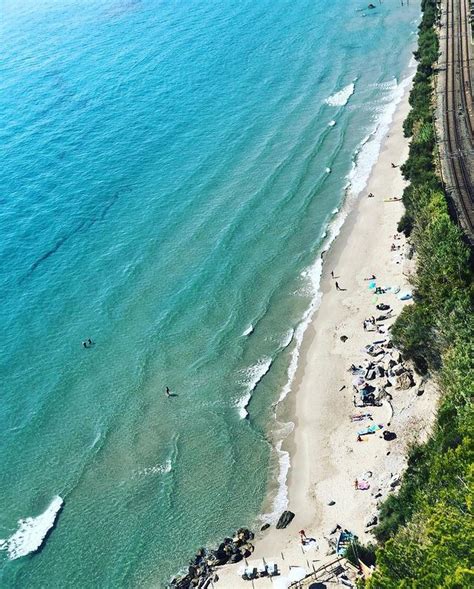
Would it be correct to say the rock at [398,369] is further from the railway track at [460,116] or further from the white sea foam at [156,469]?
the white sea foam at [156,469]

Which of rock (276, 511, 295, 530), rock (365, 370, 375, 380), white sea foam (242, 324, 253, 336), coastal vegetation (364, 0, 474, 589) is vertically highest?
coastal vegetation (364, 0, 474, 589)

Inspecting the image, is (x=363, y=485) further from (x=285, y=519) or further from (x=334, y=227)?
(x=334, y=227)

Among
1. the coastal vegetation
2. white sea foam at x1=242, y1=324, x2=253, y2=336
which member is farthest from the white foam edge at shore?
the coastal vegetation

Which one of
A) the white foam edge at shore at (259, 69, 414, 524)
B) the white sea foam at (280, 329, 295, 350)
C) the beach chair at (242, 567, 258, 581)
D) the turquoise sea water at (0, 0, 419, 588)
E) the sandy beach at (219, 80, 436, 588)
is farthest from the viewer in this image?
the white sea foam at (280, 329, 295, 350)

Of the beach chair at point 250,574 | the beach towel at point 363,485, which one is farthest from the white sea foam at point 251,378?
the beach chair at point 250,574

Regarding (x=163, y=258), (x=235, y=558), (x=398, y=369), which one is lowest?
(x=235, y=558)

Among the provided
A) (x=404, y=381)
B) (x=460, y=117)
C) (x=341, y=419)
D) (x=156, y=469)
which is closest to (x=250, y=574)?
(x=156, y=469)

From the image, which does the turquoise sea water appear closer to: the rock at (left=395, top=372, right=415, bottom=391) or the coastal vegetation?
the rock at (left=395, top=372, right=415, bottom=391)
